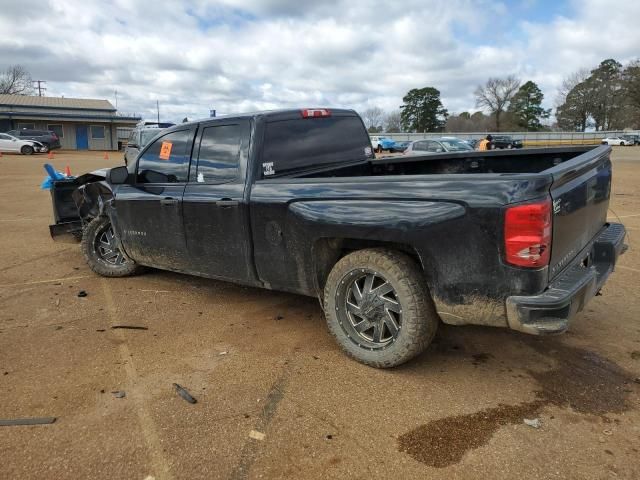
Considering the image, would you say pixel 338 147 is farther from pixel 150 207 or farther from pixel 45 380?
pixel 45 380

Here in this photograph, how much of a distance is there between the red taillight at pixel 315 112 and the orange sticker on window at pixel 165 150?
132cm

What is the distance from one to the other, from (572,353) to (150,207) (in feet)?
12.7

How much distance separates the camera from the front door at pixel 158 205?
464 centimetres

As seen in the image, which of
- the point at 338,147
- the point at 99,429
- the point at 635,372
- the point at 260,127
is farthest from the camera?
the point at 338,147

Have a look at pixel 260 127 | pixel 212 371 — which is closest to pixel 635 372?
pixel 212 371

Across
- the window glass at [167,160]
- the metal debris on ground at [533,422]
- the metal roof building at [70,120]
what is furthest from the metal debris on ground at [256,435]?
the metal roof building at [70,120]

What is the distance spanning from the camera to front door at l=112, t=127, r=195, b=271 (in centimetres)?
464

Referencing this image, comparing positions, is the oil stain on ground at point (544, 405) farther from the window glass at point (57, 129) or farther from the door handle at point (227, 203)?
the window glass at point (57, 129)

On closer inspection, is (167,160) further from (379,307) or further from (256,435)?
(256,435)

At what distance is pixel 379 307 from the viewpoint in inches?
136

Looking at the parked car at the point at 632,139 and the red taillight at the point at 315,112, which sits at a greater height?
the parked car at the point at 632,139

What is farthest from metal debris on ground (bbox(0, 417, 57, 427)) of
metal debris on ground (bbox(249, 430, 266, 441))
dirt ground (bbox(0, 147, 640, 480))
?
metal debris on ground (bbox(249, 430, 266, 441))

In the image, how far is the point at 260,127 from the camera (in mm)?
4109

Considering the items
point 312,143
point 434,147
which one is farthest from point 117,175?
point 434,147
